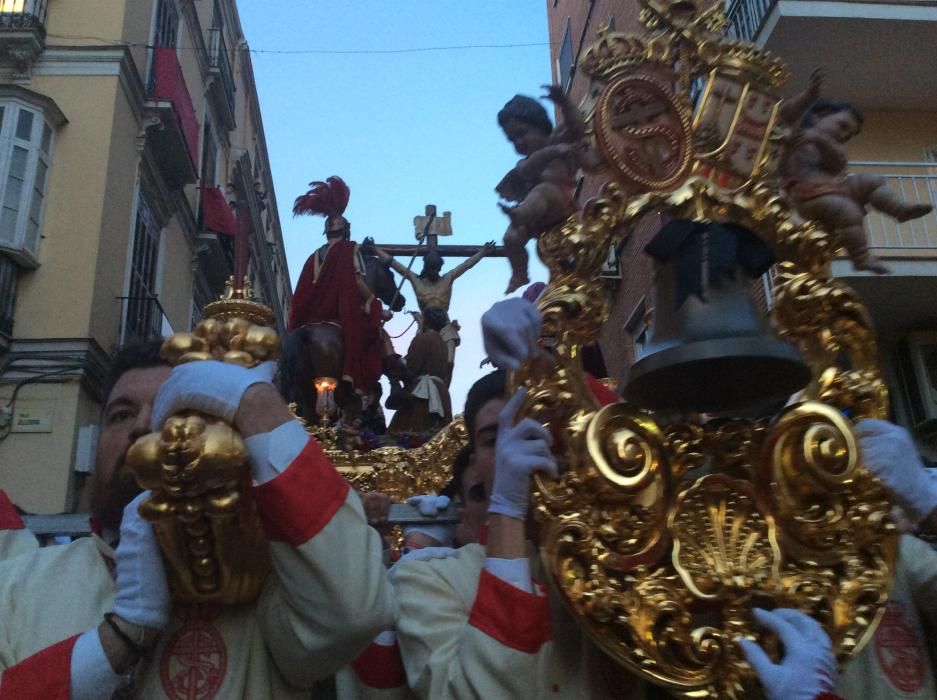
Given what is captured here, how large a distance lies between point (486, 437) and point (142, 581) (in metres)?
1.09

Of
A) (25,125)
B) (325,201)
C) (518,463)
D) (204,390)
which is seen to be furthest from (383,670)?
(25,125)

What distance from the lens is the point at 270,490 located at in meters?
1.49

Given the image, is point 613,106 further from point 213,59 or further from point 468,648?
point 213,59

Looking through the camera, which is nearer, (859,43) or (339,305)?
(339,305)

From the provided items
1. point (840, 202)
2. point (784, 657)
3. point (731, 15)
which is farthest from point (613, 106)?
point (731, 15)

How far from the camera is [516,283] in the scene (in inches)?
80.5

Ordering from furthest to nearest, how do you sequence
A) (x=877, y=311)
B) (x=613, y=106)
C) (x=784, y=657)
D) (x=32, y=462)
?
(x=32, y=462) → (x=877, y=311) → (x=613, y=106) → (x=784, y=657)

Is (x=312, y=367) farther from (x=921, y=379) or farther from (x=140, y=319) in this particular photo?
(x=140, y=319)

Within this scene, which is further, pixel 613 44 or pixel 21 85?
pixel 21 85

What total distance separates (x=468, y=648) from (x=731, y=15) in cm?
815

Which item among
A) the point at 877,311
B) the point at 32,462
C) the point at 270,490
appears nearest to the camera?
the point at 270,490

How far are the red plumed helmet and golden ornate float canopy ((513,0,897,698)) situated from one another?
3655mm

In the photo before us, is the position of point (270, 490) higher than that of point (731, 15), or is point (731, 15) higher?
point (731, 15)

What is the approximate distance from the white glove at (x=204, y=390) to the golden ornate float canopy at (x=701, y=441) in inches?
23.8
